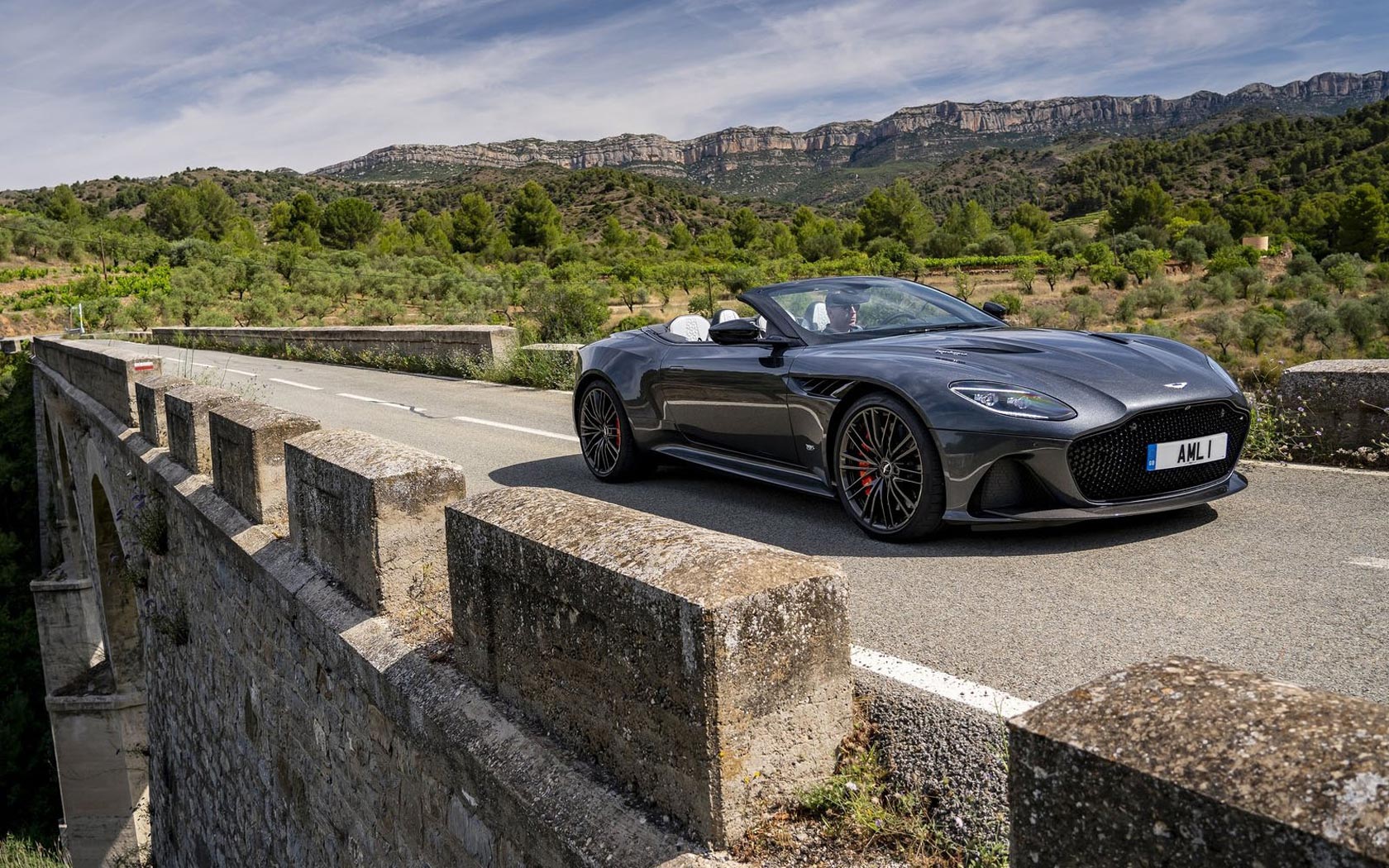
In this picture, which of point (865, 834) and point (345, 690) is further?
point (345, 690)

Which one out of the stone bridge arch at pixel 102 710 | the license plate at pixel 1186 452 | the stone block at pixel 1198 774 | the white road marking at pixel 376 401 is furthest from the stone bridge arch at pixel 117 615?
the stone block at pixel 1198 774

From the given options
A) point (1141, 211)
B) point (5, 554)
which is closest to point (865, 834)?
point (5, 554)

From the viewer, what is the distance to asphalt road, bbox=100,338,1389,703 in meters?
3.11

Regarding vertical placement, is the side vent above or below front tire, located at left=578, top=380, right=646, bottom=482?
above

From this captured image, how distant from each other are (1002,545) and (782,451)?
4.19 feet

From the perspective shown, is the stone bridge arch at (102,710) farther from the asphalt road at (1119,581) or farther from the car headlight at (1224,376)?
the car headlight at (1224,376)

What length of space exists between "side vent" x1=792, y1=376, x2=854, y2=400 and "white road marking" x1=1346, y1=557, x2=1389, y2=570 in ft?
7.19

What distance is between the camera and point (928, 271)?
50000 millimetres

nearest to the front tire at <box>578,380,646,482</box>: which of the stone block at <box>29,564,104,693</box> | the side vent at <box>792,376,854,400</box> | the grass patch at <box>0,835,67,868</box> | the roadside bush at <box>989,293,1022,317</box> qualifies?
the side vent at <box>792,376,854,400</box>

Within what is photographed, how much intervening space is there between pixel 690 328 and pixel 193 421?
3.59m

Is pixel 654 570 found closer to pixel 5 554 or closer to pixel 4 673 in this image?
pixel 4 673

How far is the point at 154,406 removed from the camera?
850cm

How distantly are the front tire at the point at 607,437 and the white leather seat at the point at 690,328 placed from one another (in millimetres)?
594

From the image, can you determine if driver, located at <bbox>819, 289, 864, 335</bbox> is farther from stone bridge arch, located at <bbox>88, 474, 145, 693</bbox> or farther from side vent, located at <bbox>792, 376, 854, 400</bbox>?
stone bridge arch, located at <bbox>88, 474, 145, 693</bbox>
